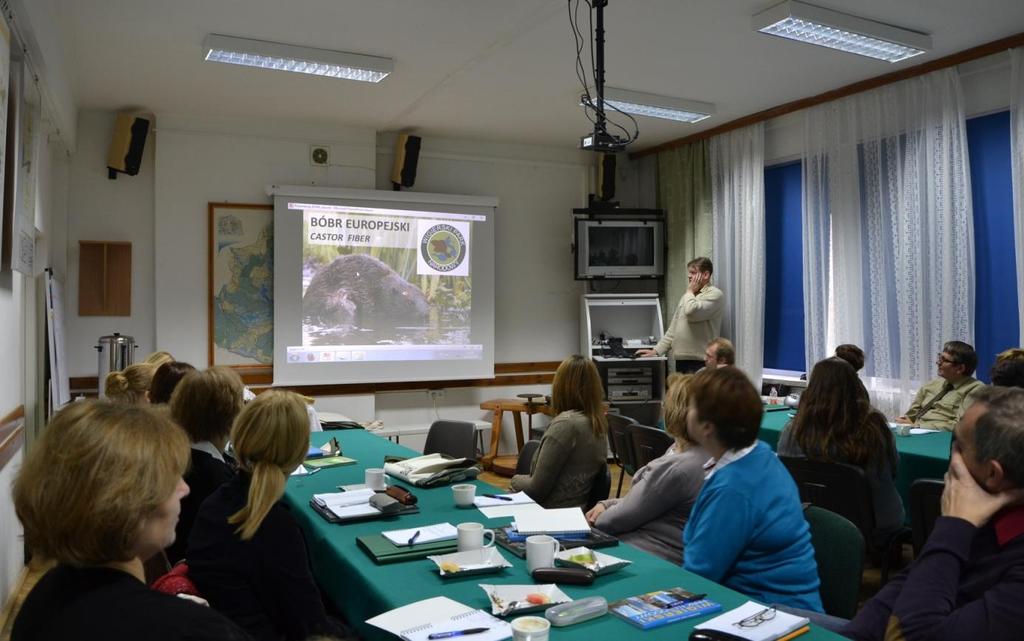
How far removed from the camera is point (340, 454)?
11.6 ft

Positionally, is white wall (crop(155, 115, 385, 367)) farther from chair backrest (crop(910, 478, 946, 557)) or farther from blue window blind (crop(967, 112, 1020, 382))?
chair backrest (crop(910, 478, 946, 557))

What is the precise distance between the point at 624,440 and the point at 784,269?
2.79m

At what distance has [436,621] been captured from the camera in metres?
1.58

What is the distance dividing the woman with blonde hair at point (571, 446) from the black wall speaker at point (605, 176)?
4.39m

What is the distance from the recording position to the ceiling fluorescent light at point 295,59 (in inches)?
170

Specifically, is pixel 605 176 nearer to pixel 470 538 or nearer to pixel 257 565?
pixel 470 538

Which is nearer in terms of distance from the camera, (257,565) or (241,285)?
(257,565)

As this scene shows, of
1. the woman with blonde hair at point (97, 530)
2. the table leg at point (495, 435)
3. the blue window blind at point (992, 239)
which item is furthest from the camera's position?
the table leg at point (495, 435)

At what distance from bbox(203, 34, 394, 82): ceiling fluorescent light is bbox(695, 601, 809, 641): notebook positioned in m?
3.96

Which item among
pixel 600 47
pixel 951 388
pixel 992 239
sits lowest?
pixel 951 388

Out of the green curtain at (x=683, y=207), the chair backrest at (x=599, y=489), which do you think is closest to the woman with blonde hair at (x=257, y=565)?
the chair backrest at (x=599, y=489)

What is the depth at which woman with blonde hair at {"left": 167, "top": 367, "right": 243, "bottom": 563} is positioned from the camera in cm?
244

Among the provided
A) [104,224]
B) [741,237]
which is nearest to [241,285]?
[104,224]

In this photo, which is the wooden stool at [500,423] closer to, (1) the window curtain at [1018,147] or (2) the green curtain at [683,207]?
(2) the green curtain at [683,207]
